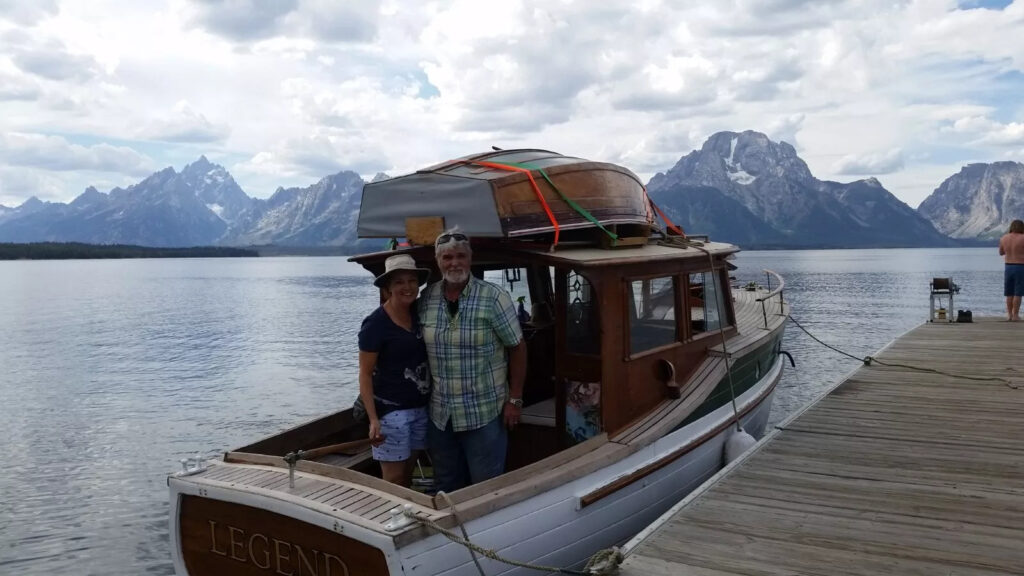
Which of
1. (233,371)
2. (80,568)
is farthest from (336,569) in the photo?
(233,371)

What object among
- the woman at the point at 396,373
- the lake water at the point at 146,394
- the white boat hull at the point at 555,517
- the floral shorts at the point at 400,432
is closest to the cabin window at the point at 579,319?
the white boat hull at the point at 555,517

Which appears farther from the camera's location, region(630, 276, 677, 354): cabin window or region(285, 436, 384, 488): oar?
region(630, 276, 677, 354): cabin window

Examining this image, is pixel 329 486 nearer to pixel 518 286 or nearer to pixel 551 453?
pixel 551 453

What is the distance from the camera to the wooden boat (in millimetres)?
4855

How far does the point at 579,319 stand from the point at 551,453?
131 centimetres

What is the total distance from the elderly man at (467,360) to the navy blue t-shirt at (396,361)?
0.08 metres

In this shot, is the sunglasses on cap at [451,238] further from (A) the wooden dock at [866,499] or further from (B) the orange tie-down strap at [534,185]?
(A) the wooden dock at [866,499]

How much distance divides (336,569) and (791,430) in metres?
5.56

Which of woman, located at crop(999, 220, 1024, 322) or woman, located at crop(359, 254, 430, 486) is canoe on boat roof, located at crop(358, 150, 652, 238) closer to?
woman, located at crop(359, 254, 430, 486)

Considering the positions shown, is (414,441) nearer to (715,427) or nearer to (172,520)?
(172,520)

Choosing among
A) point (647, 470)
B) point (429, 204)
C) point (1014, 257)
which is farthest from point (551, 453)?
point (1014, 257)

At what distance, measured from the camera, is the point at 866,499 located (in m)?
6.29

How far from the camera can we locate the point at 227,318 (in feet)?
137

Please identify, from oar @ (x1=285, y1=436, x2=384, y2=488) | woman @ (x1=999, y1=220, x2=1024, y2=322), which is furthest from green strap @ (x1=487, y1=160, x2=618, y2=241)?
woman @ (x1=999, y1=220, x2=1024, y2=322)
